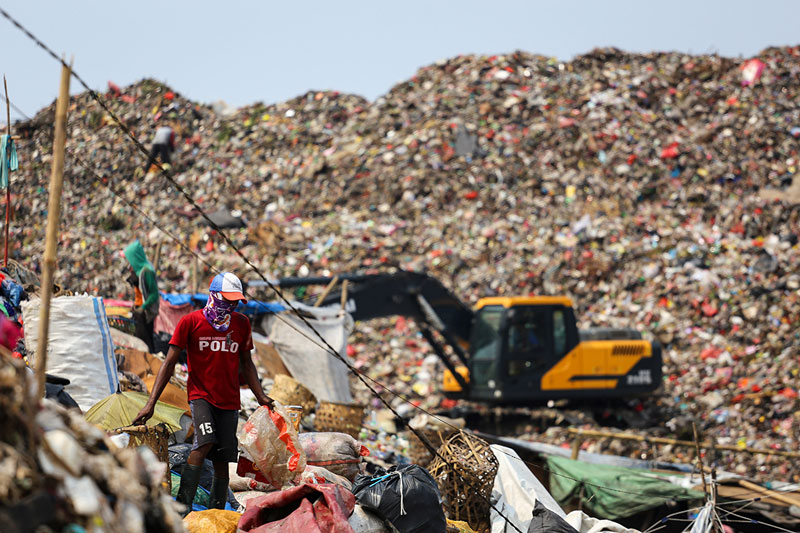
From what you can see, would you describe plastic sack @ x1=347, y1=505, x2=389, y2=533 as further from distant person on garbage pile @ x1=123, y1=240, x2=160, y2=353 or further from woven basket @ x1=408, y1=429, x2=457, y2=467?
distant person on garbage pile @ x1=123, y1=240, x2=160, y2=353

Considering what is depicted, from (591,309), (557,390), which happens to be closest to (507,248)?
(591,309)

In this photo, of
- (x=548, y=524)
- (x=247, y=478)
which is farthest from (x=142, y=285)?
(x=548, y=524)

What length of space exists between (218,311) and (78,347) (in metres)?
1.55

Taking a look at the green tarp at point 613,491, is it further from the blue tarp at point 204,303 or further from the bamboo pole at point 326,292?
the bamboo pole at point 326,292

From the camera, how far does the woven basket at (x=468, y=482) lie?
493cm

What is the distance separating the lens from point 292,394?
6938 mm

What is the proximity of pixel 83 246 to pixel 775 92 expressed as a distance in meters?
13.9

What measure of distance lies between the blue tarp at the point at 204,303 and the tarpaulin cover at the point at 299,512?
13.8 feet

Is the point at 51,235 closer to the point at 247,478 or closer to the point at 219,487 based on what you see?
the point at 219,487

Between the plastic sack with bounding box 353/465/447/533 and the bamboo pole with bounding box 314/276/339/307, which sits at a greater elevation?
the bamboo pole with bounding box 314/276/339/307

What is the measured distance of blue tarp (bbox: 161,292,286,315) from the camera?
802cm

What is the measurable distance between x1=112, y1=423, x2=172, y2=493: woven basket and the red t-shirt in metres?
0.21

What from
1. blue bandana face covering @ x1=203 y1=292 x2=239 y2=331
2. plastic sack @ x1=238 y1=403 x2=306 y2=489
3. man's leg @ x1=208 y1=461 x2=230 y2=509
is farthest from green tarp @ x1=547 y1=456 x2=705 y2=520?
blue bandana face covering @ x1=203 y1=292 x2=239 y2=331

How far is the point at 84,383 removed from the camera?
5.16m
